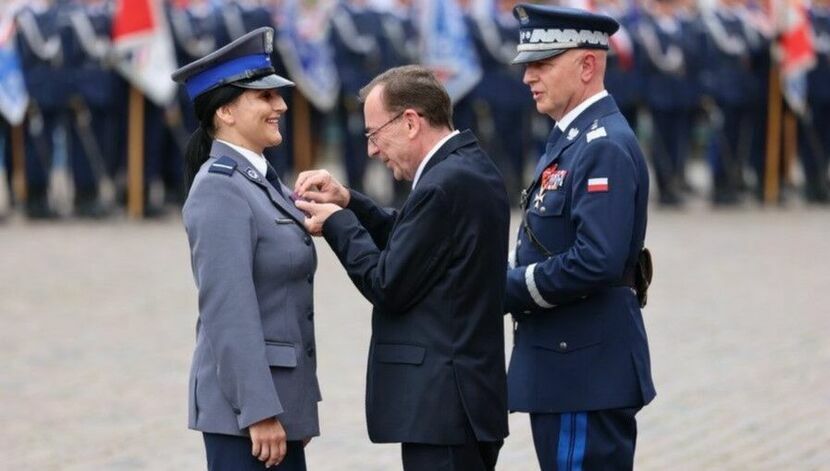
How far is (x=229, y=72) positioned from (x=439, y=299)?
0.71 metres

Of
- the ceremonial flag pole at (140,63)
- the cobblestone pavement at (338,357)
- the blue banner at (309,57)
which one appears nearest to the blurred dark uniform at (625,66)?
the blue banner at (309,57)

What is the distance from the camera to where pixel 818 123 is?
18.0 m

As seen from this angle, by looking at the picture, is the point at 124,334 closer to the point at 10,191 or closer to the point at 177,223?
the point at 177,223

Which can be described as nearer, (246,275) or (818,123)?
(246,275)

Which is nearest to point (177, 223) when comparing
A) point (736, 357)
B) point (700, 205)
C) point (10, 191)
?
point (10, 191)

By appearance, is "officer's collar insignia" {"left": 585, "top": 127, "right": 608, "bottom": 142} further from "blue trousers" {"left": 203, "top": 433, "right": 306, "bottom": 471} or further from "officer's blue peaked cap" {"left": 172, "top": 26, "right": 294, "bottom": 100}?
"blue trousers" {"left": 203, "top": 433, "right": 306, "bottom": 471}

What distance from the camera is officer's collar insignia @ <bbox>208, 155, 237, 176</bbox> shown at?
13.7 feet

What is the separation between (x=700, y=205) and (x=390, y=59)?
11.2ft

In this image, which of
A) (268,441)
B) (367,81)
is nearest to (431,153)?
(268,441)

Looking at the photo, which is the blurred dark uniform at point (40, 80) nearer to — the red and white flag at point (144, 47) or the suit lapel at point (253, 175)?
the red and white flag at point (144, 47)

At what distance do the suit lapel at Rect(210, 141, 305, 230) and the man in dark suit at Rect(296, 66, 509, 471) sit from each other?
0.06 m

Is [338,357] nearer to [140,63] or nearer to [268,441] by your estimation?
[268,441]

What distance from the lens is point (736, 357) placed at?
29.0ft

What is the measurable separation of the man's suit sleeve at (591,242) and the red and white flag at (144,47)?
11.2m
